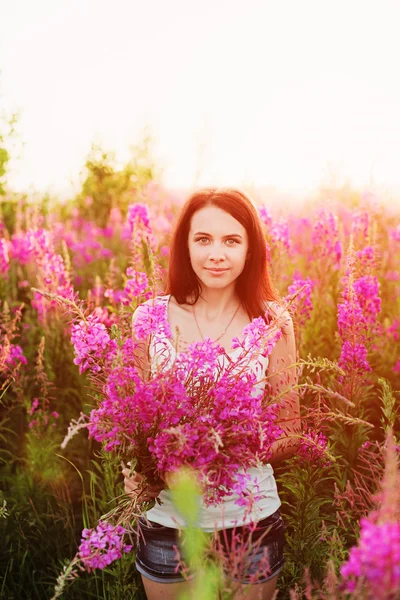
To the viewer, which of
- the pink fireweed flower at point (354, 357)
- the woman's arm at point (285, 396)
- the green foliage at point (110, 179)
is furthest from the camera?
the green foliage at point (110, 179)

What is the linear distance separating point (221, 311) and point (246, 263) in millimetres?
264

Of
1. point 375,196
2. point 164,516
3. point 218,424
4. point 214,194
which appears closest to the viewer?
point 218,424

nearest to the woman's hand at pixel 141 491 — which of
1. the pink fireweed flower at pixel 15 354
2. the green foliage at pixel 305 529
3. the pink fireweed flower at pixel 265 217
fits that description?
the green foliage at pixel 305 529

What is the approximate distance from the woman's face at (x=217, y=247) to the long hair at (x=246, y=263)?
53mm

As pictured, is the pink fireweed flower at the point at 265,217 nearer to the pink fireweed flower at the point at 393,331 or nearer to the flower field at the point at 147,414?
the flower field at the point at 147,414

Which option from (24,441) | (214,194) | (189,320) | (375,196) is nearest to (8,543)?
(24,441)

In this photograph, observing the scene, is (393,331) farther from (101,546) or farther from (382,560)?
(382,560)

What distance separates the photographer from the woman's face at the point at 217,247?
2.67 m

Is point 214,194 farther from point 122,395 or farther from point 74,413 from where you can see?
point 74,413

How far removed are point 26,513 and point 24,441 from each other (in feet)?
2.23

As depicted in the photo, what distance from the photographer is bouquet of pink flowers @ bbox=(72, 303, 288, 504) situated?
5.75ft

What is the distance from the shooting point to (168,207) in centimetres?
863

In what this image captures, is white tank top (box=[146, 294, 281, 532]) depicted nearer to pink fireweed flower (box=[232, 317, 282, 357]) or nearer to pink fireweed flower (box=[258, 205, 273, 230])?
pink fireweed flower (box=[232, 317, 282, 357])

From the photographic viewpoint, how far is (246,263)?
2906 mm
